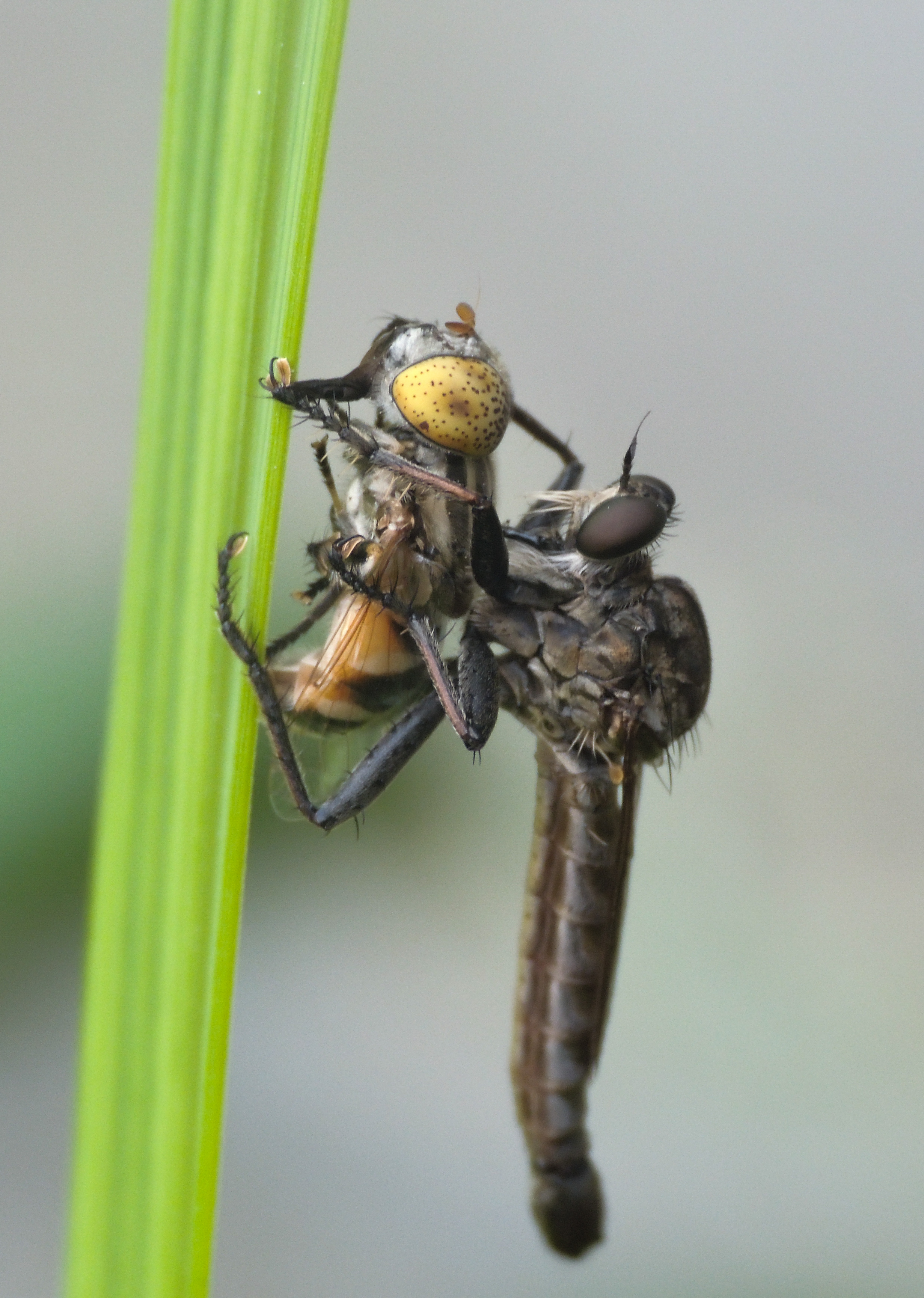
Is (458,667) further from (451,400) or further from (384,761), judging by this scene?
(451,400)

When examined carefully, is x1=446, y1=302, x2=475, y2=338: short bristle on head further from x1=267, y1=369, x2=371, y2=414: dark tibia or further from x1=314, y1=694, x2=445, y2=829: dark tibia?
x1=314, y1=694, x2=445, y2=829: dark tibia

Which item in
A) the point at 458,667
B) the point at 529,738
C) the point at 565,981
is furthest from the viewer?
the point at 529,738

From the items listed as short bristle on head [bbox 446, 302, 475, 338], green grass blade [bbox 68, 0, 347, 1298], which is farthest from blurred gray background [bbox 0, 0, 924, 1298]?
green grass blade [bbox 68, 0, 347, 1298]

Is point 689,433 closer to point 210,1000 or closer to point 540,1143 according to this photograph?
point 540,1143

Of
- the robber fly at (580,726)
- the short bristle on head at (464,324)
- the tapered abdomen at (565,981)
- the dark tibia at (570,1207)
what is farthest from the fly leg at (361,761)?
the dark tibia at (570,1207)

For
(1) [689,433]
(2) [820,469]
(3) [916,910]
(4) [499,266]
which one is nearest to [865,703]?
(3) [916,910]

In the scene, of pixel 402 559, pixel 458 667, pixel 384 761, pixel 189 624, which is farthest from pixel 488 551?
pixel 189 624

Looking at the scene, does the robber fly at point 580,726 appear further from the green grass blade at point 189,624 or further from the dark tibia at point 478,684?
the green grass blade at point 189,624
